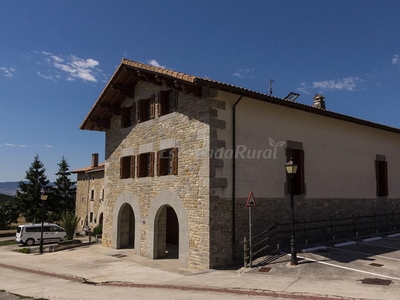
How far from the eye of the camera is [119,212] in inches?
666

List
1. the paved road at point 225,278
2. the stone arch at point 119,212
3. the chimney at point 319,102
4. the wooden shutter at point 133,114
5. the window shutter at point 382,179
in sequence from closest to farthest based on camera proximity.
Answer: the paved road at point 225,278 → the stone arch at point 119,212 → the wooden shutter at point 133,114 → the window shutter at point 382,179 → the chimney at point 319,102

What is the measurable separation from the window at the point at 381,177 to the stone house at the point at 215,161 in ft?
0.18

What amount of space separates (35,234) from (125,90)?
13877 millimetres

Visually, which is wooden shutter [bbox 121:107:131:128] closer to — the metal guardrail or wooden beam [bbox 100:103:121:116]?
wooden beam [bbox 100:103:121:116]

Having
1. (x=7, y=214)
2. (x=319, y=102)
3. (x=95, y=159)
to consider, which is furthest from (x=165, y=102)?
(x=7, y=214)

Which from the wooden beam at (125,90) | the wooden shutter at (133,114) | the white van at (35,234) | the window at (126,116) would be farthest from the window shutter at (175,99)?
the white van at (35,234)

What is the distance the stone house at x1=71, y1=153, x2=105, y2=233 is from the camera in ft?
101

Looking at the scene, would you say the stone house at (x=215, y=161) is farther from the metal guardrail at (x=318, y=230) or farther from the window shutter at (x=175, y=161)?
the metal guardrail at (x=318, y=230)

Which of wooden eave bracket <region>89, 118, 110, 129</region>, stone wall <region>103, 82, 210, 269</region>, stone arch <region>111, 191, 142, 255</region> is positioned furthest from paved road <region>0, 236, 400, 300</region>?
wooden eave bracket <region>89, 118, 110, 129</region>

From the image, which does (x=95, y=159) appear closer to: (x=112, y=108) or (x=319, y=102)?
(x=112, y=108)

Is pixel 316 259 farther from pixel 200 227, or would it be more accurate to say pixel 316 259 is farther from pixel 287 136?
pixel 287 136

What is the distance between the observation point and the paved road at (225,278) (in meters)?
8.27

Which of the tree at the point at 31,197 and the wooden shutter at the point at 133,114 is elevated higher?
the wooden shutter at the point at 133,114

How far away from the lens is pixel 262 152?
42.6 ft
